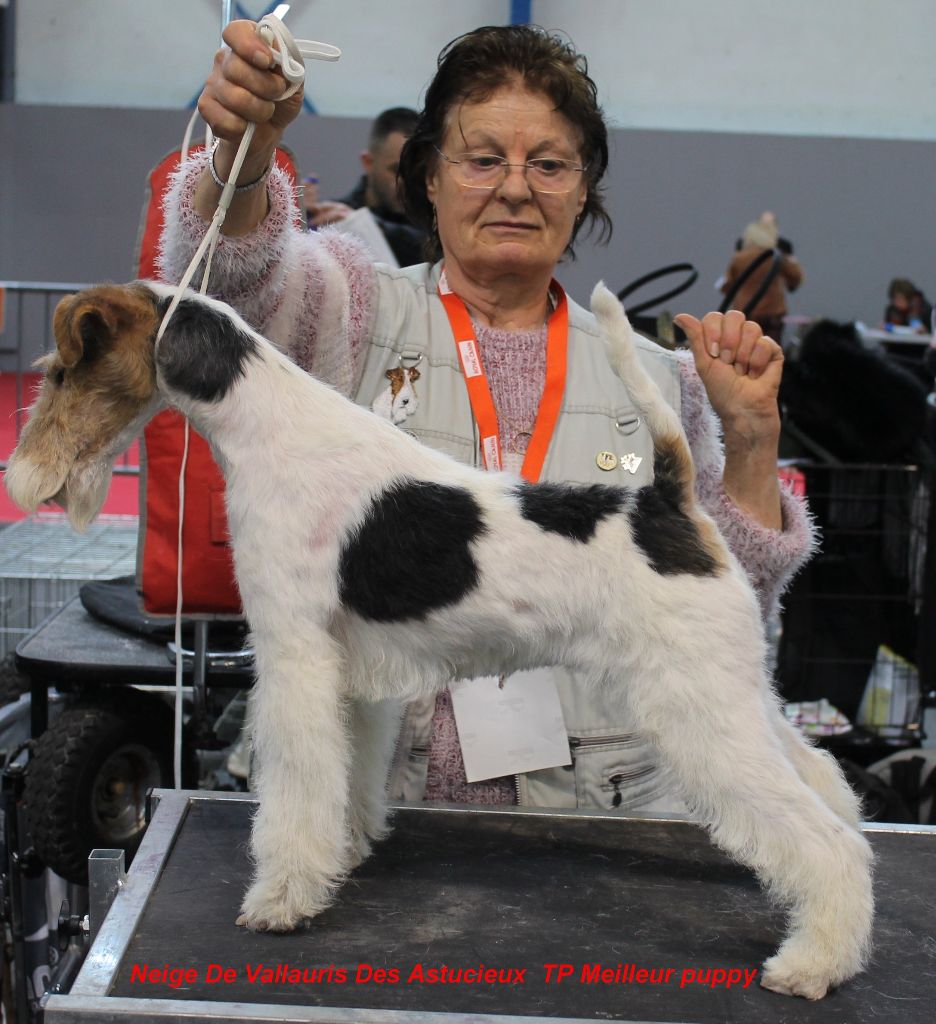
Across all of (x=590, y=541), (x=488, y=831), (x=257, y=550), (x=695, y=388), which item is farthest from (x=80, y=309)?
(x=695, y=388)

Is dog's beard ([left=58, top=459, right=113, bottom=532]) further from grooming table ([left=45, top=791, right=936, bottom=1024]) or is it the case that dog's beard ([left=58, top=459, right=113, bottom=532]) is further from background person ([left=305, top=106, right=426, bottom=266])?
background person ([left=305, top=106, right=426, bottom=266])

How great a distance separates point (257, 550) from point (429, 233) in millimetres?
959

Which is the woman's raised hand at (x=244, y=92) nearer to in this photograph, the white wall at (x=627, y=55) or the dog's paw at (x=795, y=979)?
the dog's paw at (x=795, y=979)

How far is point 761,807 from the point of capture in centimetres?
122

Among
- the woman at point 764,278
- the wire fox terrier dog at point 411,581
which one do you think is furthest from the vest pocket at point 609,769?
the woman at point 764,278

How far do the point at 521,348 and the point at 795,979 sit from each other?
1.00 m

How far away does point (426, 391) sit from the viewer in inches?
69.2

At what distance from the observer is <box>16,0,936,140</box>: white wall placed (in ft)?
30.0

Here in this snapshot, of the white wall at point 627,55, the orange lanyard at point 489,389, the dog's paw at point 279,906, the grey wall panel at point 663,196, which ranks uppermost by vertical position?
the white wall at point 627,55

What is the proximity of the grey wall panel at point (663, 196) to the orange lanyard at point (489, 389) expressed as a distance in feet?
25.1

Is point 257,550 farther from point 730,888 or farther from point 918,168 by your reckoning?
point 918,168

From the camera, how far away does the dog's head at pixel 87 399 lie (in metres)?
1.23

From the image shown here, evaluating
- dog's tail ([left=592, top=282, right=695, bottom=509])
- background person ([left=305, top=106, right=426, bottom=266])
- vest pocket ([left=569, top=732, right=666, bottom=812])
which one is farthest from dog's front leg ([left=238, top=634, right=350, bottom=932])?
background person ([left=305, top=106, right=426, bottom=266])

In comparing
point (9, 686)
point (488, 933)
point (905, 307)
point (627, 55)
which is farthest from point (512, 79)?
point (627, 55)
